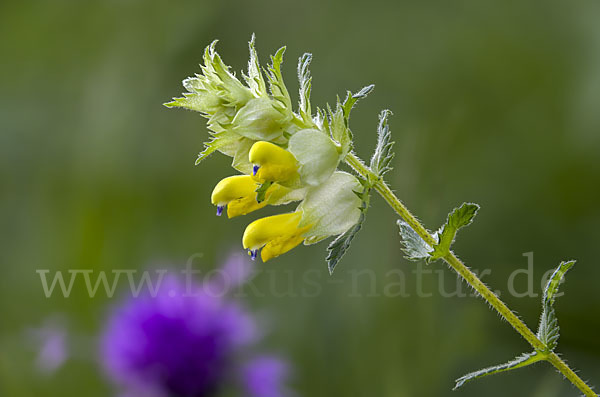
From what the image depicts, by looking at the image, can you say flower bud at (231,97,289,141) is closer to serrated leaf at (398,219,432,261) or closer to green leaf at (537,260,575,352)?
serrated leaf at (398,219,432,261)

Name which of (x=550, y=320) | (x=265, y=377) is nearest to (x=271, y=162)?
(x=550, y=320)

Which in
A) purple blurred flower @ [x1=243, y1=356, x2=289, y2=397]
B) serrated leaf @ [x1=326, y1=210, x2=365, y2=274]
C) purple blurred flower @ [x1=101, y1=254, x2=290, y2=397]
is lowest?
serrated leaf @ [x1=326, y1=210, x2=365, y2=274]

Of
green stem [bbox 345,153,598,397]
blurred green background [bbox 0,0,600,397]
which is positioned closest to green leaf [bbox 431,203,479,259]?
green stem [bbox 345,153,598,397]

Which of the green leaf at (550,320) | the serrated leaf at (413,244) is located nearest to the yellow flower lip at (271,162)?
the serrated leaf at (413,244)

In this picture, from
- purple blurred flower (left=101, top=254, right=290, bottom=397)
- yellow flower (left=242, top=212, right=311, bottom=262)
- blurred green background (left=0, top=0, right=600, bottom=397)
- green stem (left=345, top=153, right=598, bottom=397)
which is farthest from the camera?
blurred green background (left=0, top=0, right=600, bottom=397)

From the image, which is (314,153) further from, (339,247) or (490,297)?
(490,297)

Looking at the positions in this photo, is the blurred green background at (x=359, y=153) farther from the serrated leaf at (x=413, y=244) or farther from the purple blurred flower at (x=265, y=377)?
the serrated leaf at (x=413, y=244)
